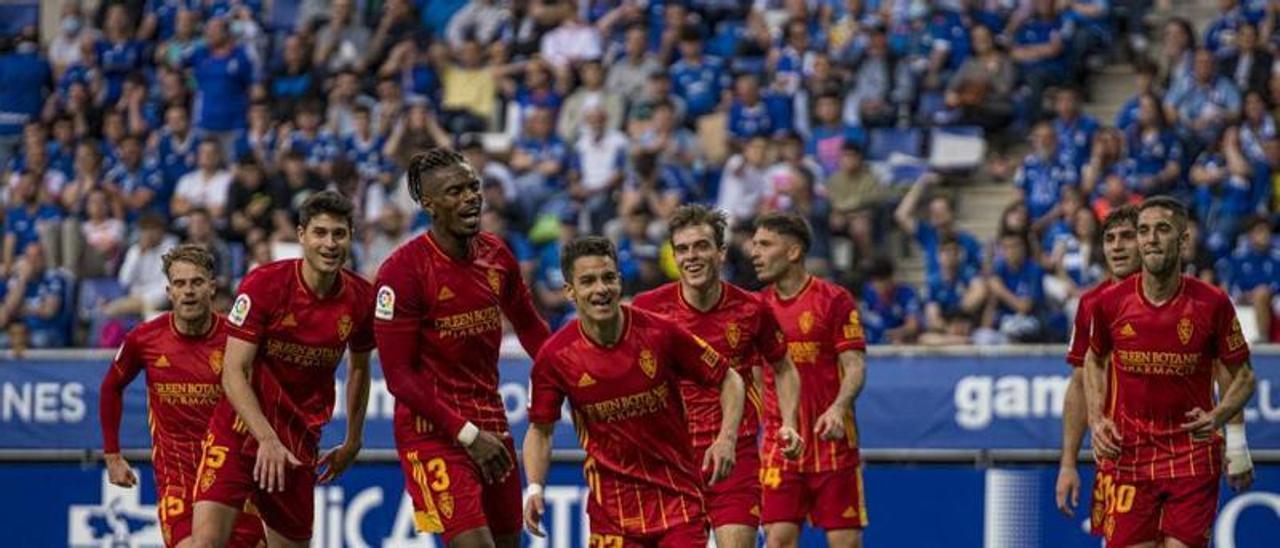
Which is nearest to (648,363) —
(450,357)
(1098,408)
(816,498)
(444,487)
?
(450,357)

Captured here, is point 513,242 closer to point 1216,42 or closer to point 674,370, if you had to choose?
point 1216,42

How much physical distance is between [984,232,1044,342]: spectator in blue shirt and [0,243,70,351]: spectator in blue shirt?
794cm

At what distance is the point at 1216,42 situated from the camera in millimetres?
20562

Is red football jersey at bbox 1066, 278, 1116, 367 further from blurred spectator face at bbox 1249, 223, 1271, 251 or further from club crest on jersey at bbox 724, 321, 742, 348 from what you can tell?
blurred spectator face at bbox 1249, 223, 1271, 251

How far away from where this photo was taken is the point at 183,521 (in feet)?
43.0

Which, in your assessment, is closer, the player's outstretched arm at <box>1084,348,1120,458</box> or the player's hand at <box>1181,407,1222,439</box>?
the player's hand at <box>1181,407,1222,439</box>

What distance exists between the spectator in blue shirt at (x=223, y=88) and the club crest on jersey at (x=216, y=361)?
11012mm

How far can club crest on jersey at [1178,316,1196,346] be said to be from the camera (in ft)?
39.7

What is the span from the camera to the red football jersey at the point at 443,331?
11.2 m

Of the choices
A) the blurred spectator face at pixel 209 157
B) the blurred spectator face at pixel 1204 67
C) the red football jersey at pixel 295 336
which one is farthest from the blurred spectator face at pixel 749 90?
the red football jersey at pixel 295 336

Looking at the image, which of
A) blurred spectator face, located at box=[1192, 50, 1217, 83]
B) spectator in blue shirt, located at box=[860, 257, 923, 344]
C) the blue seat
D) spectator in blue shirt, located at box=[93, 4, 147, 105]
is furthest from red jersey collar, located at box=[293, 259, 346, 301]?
spectator in blue shirt, located at box=[93, 4, 147, 105]

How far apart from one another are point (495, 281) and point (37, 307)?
36.1ft

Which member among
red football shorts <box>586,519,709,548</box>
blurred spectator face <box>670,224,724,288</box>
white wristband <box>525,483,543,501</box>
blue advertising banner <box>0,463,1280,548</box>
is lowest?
blue advertising banner <box>0,463,1280,548</box>

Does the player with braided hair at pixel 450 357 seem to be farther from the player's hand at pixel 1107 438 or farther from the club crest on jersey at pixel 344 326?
the player's hand at pixel 1107 438
